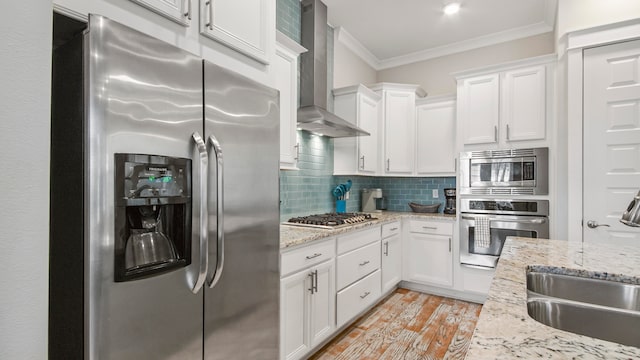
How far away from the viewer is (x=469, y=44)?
396 centimetres

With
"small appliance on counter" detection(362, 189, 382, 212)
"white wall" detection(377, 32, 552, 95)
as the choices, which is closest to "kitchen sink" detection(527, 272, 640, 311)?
"small appliance on counter" detection(362, 189, 382, 212)

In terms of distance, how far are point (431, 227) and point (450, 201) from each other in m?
0.52

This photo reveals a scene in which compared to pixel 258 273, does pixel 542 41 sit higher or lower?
higher

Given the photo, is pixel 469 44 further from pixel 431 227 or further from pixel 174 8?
pixel 174 8

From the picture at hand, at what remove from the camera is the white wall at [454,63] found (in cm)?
363

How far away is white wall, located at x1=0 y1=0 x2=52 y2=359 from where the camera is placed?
67 centimetres

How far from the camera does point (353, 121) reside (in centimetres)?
348

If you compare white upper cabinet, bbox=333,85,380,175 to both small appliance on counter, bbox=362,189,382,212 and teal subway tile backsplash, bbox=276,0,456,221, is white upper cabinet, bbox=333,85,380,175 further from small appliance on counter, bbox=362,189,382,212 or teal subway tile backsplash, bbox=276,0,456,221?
small appliance on counter, bbox=362,189,382,212

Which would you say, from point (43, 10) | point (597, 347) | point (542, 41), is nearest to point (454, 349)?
point (597, 347)

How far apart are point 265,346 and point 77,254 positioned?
0.97m

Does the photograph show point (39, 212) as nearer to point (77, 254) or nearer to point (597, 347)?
point (77, 254)

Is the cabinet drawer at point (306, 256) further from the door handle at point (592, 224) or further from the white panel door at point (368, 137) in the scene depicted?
the door handle at point (592, 224)

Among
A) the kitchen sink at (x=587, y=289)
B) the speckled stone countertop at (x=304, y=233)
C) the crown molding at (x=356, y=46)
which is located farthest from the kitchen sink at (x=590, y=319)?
the crown molding at (x=356, y=46)

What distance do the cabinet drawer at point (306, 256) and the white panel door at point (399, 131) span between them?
182 cm
